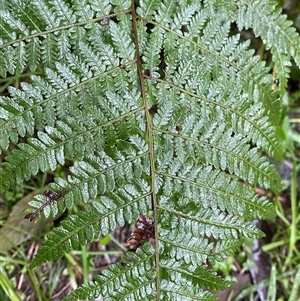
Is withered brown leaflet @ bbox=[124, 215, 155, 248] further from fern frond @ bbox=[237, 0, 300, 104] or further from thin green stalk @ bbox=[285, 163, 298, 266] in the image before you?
thin green stalk @ bbox=[285, 163, 298, 266]

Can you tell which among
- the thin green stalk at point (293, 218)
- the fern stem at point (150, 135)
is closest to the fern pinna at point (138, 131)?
the fern stem at point (150, 135)

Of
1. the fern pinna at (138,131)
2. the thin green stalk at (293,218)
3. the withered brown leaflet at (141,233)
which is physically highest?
the fern pinna at (138,131)

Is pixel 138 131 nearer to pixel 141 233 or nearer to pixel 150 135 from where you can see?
pixel 150 135

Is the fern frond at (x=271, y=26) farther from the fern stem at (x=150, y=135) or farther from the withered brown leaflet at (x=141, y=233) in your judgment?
the withered brown leaflet at (x=141, y=233)

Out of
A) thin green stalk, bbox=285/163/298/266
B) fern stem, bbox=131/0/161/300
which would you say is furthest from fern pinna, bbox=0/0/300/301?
thin green stalk, bbox=285/163/298/266

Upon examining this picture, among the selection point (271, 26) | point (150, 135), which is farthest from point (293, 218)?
point (150, 135)

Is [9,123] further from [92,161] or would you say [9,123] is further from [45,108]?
[92,161]

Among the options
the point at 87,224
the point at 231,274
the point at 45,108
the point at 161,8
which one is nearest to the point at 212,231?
the point at 87,224

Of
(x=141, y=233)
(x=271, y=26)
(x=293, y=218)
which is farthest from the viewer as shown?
(x=293, y=218)
